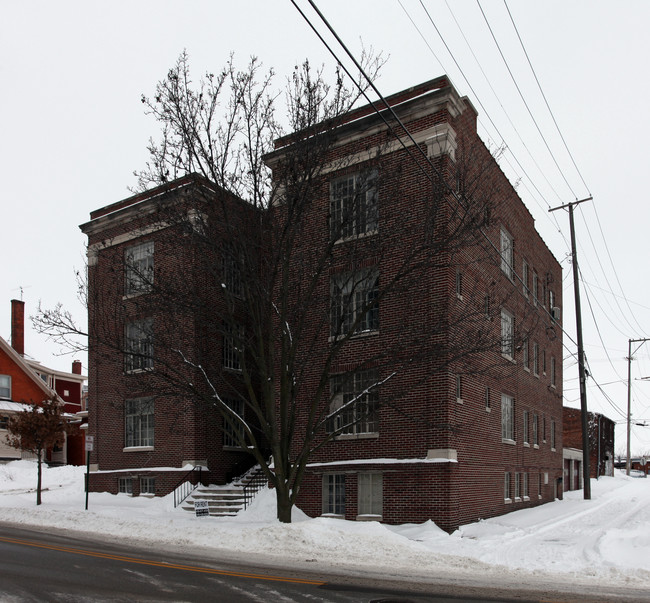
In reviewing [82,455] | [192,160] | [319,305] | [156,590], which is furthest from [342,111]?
[82,455]

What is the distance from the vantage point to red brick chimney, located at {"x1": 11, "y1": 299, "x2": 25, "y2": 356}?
52.8 meters

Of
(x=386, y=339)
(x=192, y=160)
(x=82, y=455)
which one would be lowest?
(x=82, y=455)

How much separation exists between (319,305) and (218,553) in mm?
8758

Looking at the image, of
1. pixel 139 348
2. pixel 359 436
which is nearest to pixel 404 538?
pixel 359 436

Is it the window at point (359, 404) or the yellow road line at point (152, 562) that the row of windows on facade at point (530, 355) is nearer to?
the window at point (359, 404)

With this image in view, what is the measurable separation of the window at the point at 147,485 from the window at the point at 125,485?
794mm

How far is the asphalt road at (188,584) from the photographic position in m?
9.82

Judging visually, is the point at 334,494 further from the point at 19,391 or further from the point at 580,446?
the point at 580,446

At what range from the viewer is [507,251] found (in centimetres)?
2714

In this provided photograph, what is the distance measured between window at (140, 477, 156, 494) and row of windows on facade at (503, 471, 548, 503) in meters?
12.8

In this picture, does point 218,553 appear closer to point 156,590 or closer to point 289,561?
point 289,561

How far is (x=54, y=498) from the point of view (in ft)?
92.8

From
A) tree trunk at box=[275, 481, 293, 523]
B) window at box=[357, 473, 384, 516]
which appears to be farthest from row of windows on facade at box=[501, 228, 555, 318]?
tree trunk at box=[275, 481, 293, 523]

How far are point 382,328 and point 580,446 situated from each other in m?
44.7
